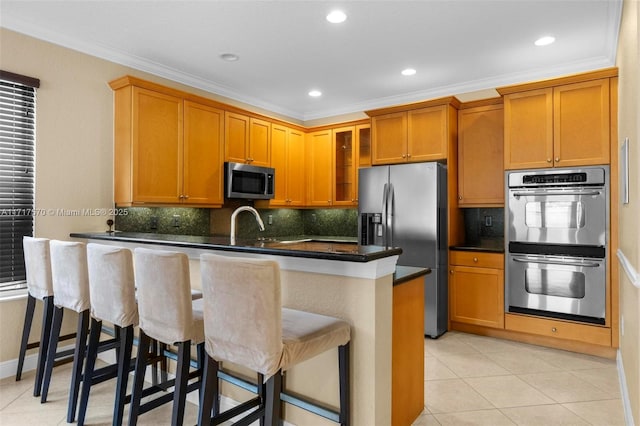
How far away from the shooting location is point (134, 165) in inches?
138

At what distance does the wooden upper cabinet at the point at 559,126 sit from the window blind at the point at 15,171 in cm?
421

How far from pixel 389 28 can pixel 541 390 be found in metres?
2.93

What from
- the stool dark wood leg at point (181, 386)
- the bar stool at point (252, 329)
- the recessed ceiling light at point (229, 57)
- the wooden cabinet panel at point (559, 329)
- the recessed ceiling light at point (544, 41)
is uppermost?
the recessed ceiling light at point (229, 57)

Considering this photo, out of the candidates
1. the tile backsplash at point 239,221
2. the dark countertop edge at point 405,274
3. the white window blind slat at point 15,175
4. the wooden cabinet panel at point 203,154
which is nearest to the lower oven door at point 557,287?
the dark countertop edge at point 405,274

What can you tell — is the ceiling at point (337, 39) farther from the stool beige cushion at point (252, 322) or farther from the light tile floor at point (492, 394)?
the light tile floor at point (492, 394)

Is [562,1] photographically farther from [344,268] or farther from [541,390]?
[541,390]

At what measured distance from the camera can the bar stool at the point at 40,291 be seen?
2736 mm

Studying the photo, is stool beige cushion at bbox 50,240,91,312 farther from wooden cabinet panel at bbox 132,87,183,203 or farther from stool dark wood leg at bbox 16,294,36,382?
wooden cabinet panel at bbox 132,87,183,203

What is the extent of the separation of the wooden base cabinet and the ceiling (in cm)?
188

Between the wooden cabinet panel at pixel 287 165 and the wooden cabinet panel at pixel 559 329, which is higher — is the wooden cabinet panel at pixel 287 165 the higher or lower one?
the higher one

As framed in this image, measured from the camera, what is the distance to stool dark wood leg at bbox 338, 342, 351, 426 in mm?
1884

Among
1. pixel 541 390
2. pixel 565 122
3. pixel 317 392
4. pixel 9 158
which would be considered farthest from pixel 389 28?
pixel 9 158

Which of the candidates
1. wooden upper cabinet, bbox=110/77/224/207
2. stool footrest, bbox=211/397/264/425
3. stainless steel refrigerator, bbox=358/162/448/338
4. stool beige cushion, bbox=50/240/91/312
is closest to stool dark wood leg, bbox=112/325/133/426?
stool beige cushion, bbox=50/240/91/312

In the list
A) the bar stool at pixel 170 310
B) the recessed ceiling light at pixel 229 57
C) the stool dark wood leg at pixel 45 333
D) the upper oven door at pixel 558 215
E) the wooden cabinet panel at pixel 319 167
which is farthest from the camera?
the wooden cabinet panel at pixel 319 167
